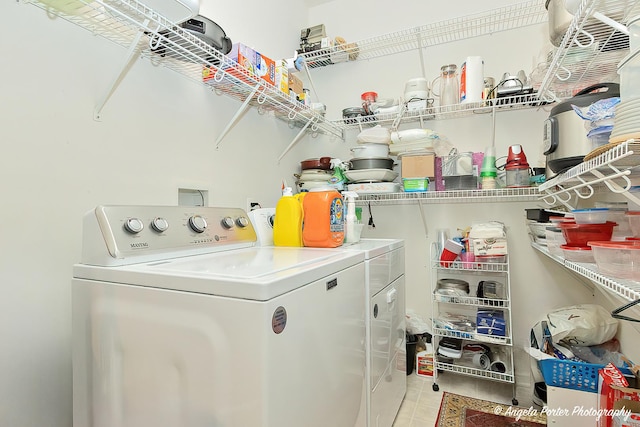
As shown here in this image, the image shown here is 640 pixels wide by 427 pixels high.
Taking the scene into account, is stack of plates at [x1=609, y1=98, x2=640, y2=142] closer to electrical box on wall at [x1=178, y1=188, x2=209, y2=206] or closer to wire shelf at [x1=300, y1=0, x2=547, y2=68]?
wire shelf at [x1=300, y1=0, x2=547, y2=68]

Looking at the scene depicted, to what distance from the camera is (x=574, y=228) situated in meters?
1.11

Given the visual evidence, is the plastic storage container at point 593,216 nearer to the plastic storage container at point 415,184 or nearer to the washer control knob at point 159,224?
the plastic storage container at point 415,184

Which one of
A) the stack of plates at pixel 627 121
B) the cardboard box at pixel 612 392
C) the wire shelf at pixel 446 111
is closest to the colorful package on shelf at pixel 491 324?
the cardboard box at pixel 612 392

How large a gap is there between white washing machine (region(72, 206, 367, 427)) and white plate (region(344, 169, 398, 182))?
3.58 feet

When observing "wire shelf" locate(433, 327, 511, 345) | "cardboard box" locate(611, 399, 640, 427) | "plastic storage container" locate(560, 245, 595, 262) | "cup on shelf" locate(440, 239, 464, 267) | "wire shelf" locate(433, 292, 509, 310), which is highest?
"plastic storage container" locate(560, 245, 595, 262)

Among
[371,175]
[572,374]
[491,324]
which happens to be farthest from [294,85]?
[572,374]

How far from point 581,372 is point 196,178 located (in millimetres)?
1910

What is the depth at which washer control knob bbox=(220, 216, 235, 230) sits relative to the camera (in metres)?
1.37

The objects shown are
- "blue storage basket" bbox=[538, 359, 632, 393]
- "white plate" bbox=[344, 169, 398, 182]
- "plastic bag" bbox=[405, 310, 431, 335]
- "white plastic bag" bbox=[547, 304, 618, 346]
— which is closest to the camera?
"blue storage basket" bbox=[538, 359, 632, 393]

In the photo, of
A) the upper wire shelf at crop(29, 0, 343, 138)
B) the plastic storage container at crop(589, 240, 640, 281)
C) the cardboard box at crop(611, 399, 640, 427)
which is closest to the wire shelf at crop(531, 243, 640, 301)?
the plastic storage container at crop(589, 240, 640, 281)

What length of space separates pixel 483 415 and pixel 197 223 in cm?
176

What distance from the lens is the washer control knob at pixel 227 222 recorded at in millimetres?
1372

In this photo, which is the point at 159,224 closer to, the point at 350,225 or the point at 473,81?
the point at 350,225

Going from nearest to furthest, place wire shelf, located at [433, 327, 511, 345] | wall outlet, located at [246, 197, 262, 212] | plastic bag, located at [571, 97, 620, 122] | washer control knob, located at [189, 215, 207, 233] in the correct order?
plastic bag, located at [571, 97, 620, 122] → washer control knob, located at [189, 215, 207, 233] → wire shelf, located at [433, 327, 511, 345] → wall outlet, located at [246, 197, 262, 212]
